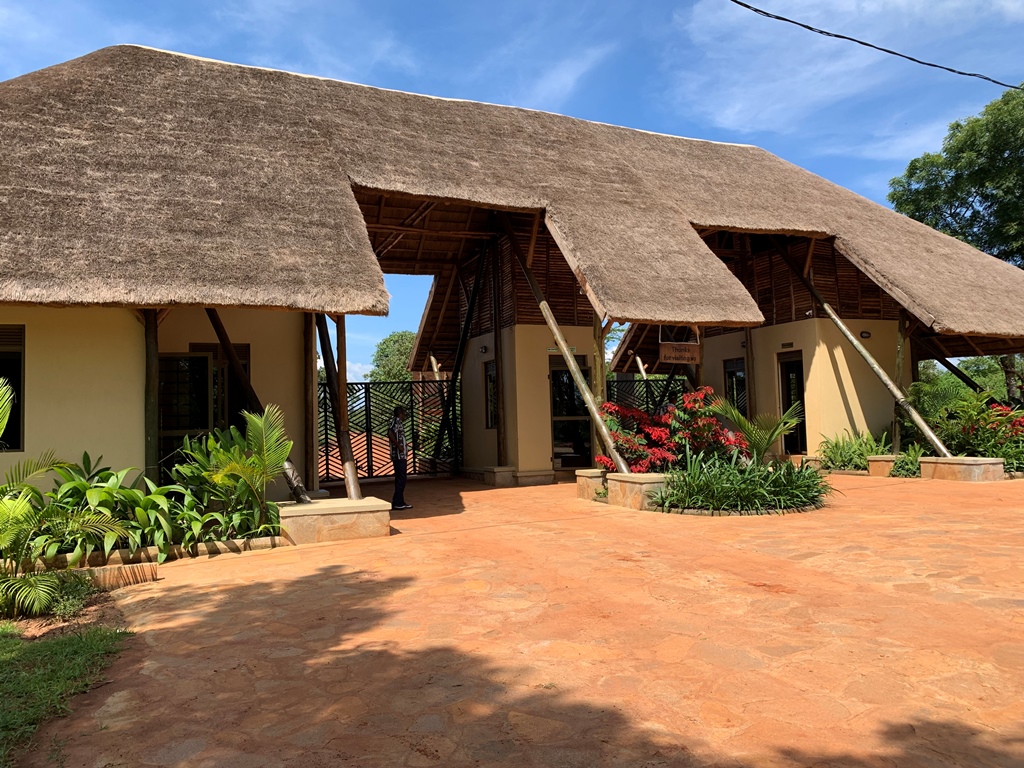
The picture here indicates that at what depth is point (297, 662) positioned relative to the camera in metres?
3.68

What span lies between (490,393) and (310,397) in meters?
4.63

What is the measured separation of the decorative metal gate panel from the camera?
15656 mm

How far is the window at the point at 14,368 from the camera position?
23.8 ft

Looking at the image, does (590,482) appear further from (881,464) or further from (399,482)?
(881,464)

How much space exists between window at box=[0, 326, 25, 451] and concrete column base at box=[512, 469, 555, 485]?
7.45m

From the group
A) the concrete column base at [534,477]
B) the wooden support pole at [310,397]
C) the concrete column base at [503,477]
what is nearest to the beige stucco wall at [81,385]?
the wooden support pole at [310,397]

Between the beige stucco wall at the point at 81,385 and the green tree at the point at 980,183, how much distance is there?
21129 mm

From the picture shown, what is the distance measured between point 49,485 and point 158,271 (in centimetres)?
246

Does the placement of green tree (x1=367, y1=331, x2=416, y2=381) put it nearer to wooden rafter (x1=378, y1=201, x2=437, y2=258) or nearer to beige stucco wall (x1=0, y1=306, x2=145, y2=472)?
wooden rafter (x1=378, y1=201, x2=437, y2=258)

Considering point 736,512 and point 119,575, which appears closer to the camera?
point 119,575

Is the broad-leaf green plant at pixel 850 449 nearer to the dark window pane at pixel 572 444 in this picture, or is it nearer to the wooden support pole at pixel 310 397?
the dark window pane at pixel 572 444

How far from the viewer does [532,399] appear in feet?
42.1

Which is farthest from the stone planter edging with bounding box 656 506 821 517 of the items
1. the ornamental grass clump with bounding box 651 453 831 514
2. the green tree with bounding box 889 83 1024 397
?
the green tree with bounding box 889 83 1024 397

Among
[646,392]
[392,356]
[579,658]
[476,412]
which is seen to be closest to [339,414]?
[476,412]
